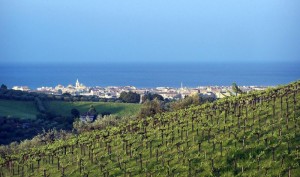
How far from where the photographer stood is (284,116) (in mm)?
21938

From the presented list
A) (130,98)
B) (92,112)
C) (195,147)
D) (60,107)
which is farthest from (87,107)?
(195,147)

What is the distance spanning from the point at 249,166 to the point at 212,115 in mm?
8559

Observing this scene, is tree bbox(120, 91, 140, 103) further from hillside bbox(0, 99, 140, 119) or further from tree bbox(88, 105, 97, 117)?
tree bbox(88, 105, 97, 117)

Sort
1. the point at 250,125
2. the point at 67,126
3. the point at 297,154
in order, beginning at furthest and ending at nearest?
1. the point at 67,126
2. the point at 250,125
3. the point at 297,154

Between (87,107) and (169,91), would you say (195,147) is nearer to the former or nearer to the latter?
(87,107)

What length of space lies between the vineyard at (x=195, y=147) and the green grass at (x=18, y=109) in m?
31.6

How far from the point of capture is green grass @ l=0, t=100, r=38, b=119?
193 ft

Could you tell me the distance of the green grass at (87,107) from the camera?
64062 mm

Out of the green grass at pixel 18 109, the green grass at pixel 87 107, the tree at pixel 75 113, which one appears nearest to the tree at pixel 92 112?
the green grass at pixel 87 107

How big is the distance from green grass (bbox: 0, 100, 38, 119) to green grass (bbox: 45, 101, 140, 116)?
2.38 m

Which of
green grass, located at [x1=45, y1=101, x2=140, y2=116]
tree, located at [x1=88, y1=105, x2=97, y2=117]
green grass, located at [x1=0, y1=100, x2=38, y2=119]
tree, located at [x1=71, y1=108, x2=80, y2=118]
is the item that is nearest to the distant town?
green grass, located at [x1=45, y1=101, x2=140, y2=116]

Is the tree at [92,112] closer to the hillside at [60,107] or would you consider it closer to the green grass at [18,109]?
the hillside at [60,107]

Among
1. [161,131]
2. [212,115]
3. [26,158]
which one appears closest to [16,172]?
[26,158]

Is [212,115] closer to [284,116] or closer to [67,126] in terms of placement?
[284,116]
